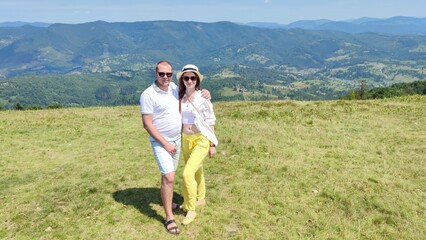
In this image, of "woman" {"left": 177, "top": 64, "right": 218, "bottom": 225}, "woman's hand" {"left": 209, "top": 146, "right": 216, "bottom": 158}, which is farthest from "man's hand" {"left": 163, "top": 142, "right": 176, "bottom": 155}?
"woman's hand" {"left": 209, "top": 146, "right": 216, "bottom": 158}

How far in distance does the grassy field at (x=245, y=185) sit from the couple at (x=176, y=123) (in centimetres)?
153

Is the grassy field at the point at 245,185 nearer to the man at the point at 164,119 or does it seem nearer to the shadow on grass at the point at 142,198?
the shadow on grass at the point at 142,198

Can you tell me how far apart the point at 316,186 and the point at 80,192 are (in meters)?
8.23

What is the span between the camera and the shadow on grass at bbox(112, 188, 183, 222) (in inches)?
419

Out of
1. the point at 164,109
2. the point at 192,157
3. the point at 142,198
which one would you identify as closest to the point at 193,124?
the point at 192,157

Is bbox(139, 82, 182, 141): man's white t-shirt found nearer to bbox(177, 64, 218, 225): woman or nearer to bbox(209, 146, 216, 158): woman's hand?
bbox(177, 64, 218, 225): woman

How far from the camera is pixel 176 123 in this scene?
8727 millimetres

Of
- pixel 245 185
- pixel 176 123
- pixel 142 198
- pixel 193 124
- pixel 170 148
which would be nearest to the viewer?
pixel 170 148

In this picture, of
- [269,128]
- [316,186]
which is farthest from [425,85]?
[316,186]

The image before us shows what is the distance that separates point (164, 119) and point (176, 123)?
0.33m

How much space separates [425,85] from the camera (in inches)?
4557

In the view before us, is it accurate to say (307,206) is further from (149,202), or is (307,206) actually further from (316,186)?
(149,202)

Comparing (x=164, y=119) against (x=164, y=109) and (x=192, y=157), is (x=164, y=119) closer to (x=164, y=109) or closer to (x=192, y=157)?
(x=164, y=109)

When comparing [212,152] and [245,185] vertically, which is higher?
[212,152]
